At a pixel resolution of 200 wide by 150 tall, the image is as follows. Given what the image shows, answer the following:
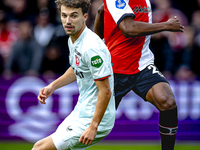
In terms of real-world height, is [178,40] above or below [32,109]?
above

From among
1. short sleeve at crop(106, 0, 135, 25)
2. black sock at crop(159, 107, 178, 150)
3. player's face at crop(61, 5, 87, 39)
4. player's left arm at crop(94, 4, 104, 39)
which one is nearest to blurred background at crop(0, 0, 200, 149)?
player's left arm at crop(94, 4, 104, 39)

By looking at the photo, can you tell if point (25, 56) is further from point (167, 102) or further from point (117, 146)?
point (167, 102)

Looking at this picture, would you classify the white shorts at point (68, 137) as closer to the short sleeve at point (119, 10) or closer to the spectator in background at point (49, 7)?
the short sleeve at point (119, 10)

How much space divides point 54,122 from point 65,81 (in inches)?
135

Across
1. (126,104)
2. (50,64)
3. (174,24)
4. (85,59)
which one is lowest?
(126,104)

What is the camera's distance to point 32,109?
283 inches

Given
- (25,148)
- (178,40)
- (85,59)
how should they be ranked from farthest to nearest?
(178,40) → (25,148) → (85,59)

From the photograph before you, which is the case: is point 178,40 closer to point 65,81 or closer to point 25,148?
point 25,148

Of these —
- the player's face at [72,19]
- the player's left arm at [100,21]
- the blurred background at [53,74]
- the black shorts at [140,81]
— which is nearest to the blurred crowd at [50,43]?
the blurred background at [53,74]

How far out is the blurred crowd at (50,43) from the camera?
775 centimetres

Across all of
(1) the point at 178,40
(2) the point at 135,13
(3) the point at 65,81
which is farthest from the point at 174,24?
(1) the point at 178,40

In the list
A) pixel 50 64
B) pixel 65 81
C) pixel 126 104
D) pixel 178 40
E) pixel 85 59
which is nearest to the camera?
pixel 85 59

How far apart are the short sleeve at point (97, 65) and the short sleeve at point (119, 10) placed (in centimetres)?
61

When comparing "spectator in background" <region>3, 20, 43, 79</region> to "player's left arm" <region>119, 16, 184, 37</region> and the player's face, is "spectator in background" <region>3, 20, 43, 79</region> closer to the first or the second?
"player's left arm" <region>119, 16, 184, 37</region>
